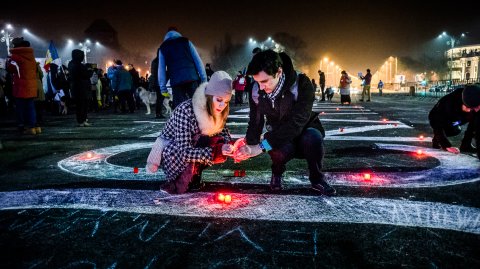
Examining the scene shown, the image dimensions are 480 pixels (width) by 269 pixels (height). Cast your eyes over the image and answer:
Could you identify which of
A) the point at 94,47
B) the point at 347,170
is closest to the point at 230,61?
the point at 94,47

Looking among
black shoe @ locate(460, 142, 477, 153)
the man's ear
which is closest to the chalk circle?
black shoe @ locate(460, 142, 477, 153)

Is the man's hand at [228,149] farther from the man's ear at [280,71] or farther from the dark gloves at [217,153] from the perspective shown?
the man's ear at [280,71]

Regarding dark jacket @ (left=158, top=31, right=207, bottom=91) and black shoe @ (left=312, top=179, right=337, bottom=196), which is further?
dark jacket @ (left=158, top=31, right=207, bottom=91)

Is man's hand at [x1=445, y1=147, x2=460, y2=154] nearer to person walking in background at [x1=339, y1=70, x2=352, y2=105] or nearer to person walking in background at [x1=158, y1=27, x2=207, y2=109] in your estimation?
person walking in background at [x1=158, y1=27, x2=207, y2=109]

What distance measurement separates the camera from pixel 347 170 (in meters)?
4.85

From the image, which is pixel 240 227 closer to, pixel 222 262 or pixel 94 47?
pixel 222 262

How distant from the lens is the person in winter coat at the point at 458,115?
15.0 feet

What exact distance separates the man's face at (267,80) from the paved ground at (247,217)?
3.65ft

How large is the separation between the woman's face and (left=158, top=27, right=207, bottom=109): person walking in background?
8.05 feet

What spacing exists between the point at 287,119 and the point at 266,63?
654 mm

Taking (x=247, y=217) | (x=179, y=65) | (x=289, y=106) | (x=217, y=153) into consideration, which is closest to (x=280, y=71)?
(x=289, y=106)

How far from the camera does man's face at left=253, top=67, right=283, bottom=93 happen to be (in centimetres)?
353

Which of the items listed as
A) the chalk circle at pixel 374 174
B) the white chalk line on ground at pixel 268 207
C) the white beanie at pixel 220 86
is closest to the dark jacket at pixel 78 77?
the chalk circle at pixel 374 174

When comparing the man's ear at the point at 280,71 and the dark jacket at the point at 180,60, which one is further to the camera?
the dark jacket at the point at 180,60
